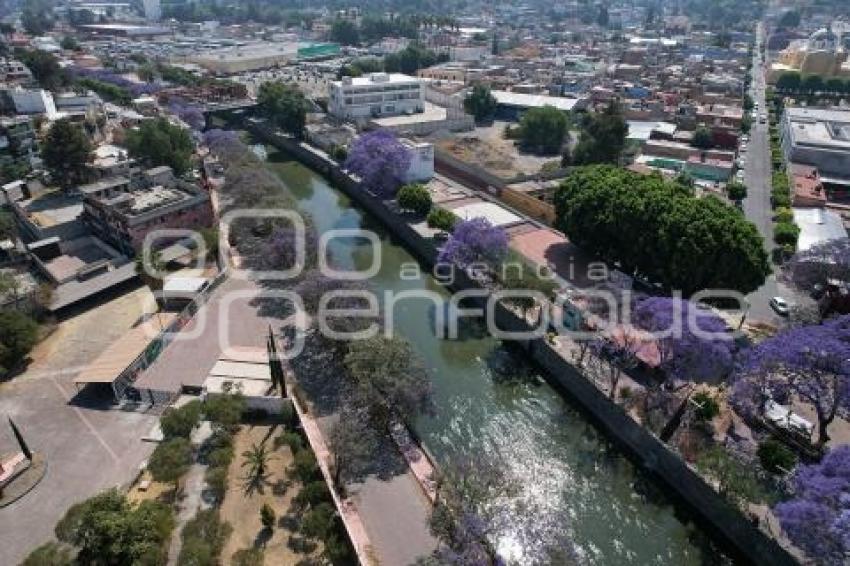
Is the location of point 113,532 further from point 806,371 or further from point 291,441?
point 806,371

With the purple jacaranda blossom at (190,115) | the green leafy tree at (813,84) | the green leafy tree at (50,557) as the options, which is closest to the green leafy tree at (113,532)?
the green leafy tree at (50,557)

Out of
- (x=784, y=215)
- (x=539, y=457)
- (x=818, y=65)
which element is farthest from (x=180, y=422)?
(x=818, y=65)

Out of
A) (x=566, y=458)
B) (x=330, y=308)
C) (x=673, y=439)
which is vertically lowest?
(x=566, y=458)

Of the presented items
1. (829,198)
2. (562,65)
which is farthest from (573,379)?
(562,65)

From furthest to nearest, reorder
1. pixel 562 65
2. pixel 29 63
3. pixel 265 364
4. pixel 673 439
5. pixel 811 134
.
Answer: pixel 562 65, pixel 29 63, pixel 811 134, pixel 265 364, pixel 673 439

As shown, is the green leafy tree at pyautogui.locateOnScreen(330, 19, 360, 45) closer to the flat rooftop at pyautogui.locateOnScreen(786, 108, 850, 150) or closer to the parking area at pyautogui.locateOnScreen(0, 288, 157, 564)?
the flat rooftop at pyautogui.locateOnScreen(786, 108, 850, 150)

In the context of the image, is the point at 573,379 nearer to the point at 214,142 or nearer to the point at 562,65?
the point at 214,142

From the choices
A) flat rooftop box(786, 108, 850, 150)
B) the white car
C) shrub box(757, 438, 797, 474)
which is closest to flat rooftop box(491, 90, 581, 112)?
flat rooftop box(786, 108, 850, 150)

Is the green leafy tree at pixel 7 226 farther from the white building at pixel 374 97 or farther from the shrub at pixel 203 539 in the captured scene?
the white building at pixel 374 97
